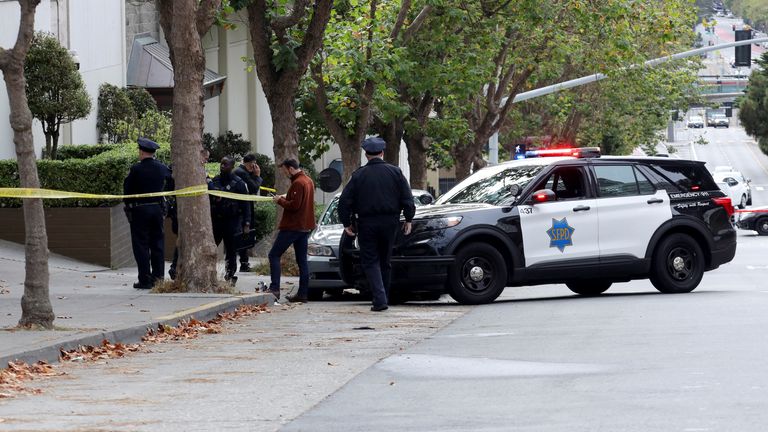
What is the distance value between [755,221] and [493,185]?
31.1 meters

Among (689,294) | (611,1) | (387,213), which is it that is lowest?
(689,294)

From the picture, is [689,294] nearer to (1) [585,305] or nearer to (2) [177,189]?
(1) [585,305]

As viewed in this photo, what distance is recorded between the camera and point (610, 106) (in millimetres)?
52906

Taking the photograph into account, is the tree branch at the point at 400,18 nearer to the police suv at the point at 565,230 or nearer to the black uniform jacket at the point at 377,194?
the police suv at the point at 565,230

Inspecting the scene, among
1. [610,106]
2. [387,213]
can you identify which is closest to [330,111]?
[387,213]

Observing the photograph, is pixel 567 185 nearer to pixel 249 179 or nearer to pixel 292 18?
pixel 249 179

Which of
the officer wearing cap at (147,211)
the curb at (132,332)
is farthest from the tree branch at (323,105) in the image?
the curb at (132,332)

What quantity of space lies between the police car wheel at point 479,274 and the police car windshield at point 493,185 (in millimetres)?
729

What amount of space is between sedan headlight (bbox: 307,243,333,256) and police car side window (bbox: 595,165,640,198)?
3.53 meters

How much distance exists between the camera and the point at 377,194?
15.8 m

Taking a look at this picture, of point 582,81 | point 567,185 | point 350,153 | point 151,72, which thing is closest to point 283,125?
point 350,153

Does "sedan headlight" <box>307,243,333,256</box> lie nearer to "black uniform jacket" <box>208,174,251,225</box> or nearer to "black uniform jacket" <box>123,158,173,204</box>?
"black uniform jacket" <box>208,174,251,225</box>

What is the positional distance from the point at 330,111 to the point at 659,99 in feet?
99.4

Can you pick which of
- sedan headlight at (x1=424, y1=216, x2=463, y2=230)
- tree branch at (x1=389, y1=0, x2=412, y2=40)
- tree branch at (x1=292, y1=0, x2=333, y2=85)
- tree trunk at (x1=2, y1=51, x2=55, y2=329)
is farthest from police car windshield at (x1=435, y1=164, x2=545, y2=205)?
tree branch at (x1=389, y1=0, x2=412, y2=40)
